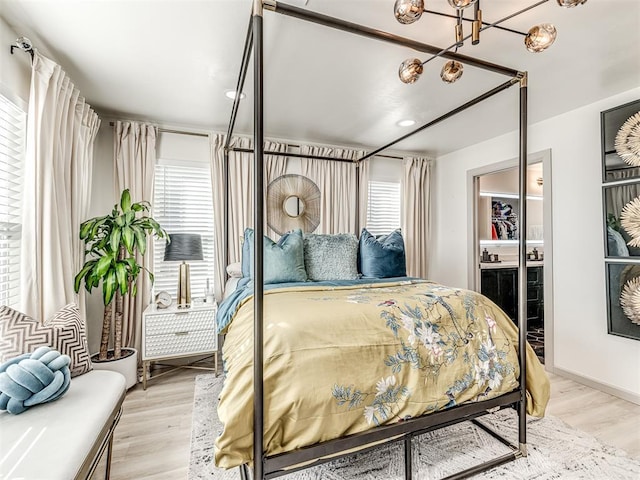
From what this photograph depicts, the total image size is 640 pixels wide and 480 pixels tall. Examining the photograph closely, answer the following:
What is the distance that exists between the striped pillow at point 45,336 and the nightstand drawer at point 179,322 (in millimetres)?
857

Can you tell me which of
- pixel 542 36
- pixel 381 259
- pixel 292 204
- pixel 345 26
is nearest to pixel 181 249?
pixel 292 204

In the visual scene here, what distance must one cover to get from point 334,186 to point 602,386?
123 inches

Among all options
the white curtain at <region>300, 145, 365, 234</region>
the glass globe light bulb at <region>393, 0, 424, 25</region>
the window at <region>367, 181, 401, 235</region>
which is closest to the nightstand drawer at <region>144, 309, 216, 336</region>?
the white curtain at <region>300, 145, 365, 234</region>

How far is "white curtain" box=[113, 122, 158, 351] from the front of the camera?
9.90ft

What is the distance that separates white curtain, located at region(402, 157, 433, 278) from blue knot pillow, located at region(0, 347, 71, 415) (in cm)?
365

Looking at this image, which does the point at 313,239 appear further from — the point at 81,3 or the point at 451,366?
the point at 81,3

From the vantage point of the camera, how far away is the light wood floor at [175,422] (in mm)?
1780

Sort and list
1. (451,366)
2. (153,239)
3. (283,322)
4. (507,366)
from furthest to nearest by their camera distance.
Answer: (153,239) → (507,366) → (451,366) → (283,322)

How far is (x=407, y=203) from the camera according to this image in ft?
14.1

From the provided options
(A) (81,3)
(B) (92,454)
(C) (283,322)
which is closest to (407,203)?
(C) (283,322)

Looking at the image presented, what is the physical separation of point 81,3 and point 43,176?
3.26ft

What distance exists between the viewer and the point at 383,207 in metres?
4.30

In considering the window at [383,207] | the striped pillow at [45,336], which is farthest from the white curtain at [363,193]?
the striped pillow at [45,336]

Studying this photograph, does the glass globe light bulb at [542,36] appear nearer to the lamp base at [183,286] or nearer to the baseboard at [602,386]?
the baseboard at [602,386]
